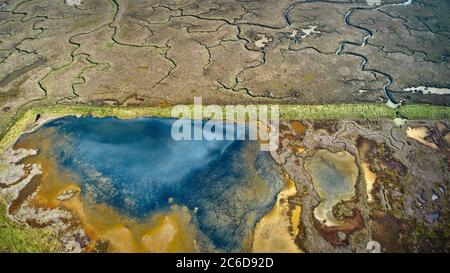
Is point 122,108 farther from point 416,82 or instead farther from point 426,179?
point 416,82

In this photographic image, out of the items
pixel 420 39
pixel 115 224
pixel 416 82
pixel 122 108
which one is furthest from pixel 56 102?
pixel 420 39

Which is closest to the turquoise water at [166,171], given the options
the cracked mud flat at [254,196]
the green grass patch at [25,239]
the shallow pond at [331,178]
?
the cracked mud flat at [254,196]

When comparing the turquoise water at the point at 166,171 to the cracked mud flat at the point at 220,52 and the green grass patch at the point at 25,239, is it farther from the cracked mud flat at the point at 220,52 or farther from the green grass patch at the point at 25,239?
the cracked mud flat at the point at 220,52

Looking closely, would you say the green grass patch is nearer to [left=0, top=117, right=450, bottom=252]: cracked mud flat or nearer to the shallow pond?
[left=0, top=117, right=450, bottom=252]: cracked mud flat

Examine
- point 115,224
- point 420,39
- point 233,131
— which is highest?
point 420,39

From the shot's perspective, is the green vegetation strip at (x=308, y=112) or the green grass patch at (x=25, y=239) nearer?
the green grass patch at (x=25, y=239)

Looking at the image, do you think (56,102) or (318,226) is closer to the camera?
(318,226)
